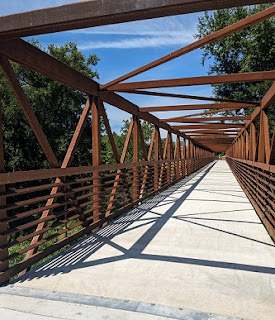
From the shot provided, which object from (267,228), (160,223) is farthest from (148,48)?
(267,228)

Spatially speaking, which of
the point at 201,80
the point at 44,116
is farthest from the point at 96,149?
the point at 44,116

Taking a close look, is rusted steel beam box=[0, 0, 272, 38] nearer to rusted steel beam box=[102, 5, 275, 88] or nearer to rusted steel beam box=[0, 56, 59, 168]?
rusted steel beam box=[0, 56, 59, 168]

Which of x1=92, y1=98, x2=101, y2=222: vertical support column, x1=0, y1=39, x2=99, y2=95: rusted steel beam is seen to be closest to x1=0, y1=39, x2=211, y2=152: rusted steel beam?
x1=0, y1=39, x2=99, y2=95: rusted steel beam

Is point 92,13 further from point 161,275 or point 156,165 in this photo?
point 156,165

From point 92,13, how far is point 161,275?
2.37 metres

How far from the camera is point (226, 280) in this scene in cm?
282

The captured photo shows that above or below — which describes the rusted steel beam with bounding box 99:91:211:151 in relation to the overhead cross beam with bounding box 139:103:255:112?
below

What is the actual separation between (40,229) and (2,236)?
686mm

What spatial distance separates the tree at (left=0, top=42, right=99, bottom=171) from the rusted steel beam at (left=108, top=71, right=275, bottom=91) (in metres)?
11.2

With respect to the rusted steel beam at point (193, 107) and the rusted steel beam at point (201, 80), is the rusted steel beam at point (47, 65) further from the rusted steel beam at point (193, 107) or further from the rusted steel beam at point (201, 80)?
the rusted steel beam at point (193, 107)

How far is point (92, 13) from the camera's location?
2373mm

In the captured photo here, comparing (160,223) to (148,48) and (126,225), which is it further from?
(148,48)

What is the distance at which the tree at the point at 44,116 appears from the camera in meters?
15.1

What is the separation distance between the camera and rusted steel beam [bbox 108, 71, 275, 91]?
4543 mm
